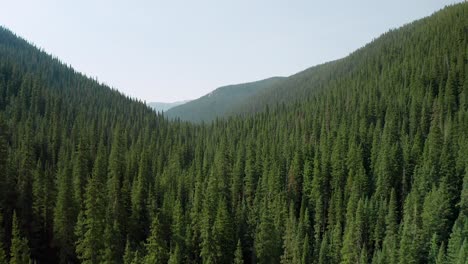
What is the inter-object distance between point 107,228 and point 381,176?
5615 cm

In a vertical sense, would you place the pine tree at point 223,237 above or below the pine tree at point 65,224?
below

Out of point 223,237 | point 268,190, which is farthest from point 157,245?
point 268,190

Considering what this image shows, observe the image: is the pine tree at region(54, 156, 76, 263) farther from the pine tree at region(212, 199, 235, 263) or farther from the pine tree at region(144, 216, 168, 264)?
the pine tree at region(212, 199, 235, 263)

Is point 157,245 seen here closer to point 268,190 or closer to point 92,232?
point 92,232

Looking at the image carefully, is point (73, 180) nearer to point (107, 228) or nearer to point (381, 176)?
point (107, 228)

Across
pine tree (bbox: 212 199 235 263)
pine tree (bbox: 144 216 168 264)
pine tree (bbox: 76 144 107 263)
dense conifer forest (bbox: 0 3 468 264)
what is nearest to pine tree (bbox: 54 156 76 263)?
dense conifer forest (bbox: 0 3 468 264)

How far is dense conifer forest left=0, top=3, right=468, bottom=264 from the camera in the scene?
62.6m

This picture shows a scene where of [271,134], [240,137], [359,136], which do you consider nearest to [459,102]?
[359,136]

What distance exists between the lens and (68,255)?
213 ft

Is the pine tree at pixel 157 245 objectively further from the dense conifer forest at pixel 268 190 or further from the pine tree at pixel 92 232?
the pine tree at pixel 92 232

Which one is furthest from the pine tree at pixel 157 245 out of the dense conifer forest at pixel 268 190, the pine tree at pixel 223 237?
the pine tree at pixel 223 237

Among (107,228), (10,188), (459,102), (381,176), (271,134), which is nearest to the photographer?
(107,228)

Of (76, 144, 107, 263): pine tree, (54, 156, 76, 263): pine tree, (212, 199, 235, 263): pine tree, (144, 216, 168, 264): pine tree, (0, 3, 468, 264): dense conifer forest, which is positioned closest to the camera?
(76, 144, 107, 263): pine tree

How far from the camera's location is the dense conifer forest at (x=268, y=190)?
205ft
